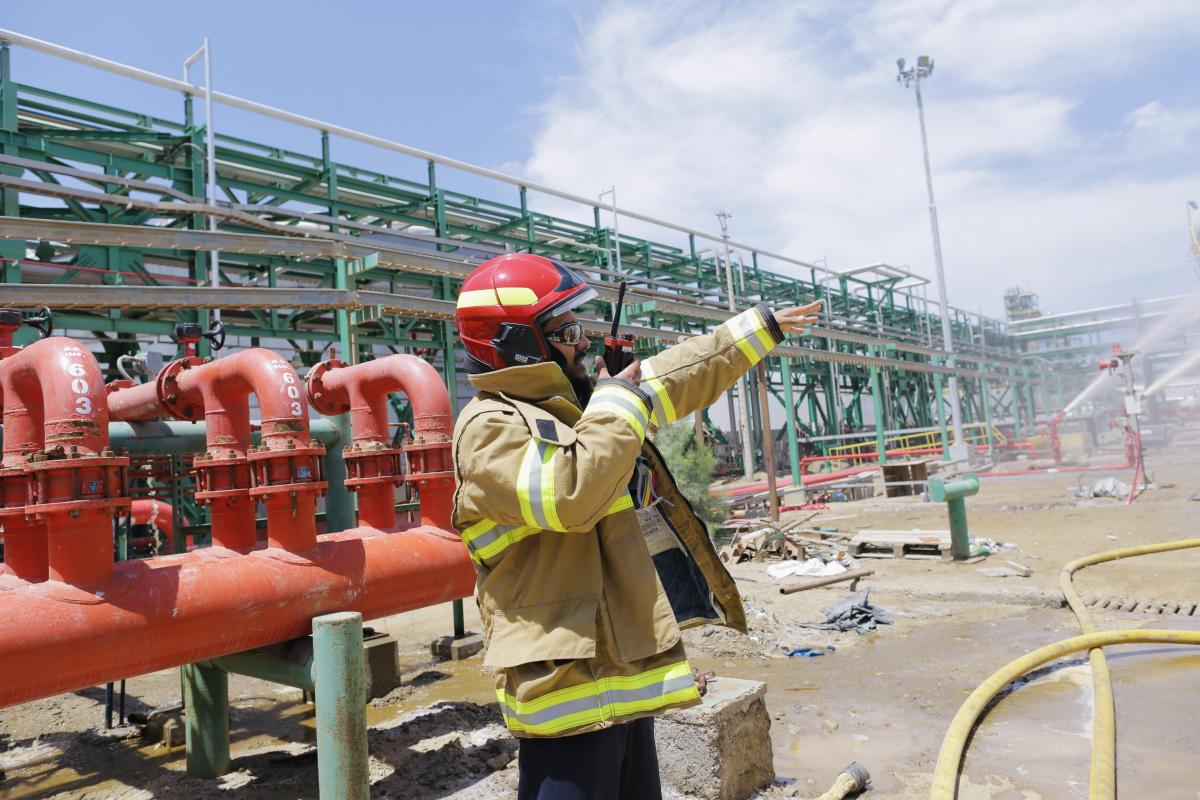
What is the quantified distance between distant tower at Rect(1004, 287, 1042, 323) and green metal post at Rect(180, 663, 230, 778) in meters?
41.9

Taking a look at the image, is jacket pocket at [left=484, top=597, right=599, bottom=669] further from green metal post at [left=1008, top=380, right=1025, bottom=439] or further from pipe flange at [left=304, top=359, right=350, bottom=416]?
green metal post at [left=1008, top=380, right=1025, bottom=439]

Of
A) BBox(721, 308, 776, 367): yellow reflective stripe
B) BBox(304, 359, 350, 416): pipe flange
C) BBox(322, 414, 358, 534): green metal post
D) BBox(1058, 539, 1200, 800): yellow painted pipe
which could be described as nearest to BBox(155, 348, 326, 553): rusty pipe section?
BBox(304, 359, 350, 416): pipe flange

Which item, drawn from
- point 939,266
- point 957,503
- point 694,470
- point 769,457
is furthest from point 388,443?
point 939,266

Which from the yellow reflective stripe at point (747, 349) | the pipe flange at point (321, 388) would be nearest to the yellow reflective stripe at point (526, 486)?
the yellow reflective stripe at point (747, 349)

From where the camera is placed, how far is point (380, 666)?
196 inches

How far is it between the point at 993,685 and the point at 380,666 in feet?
12.1

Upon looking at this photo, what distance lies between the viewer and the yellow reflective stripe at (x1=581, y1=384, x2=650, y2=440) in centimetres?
141

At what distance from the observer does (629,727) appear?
5.32 feet

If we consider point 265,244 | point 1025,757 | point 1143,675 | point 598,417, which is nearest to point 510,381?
point 598,417

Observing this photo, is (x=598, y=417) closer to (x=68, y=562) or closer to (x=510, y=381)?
(x=510, y=381)

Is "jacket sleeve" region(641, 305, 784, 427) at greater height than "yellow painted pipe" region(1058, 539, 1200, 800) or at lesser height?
greater

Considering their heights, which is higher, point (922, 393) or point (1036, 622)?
point (922, 393)

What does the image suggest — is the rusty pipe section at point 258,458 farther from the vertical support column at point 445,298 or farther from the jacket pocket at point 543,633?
the vertical support column at point 445,298

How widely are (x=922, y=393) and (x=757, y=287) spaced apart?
466 inches
